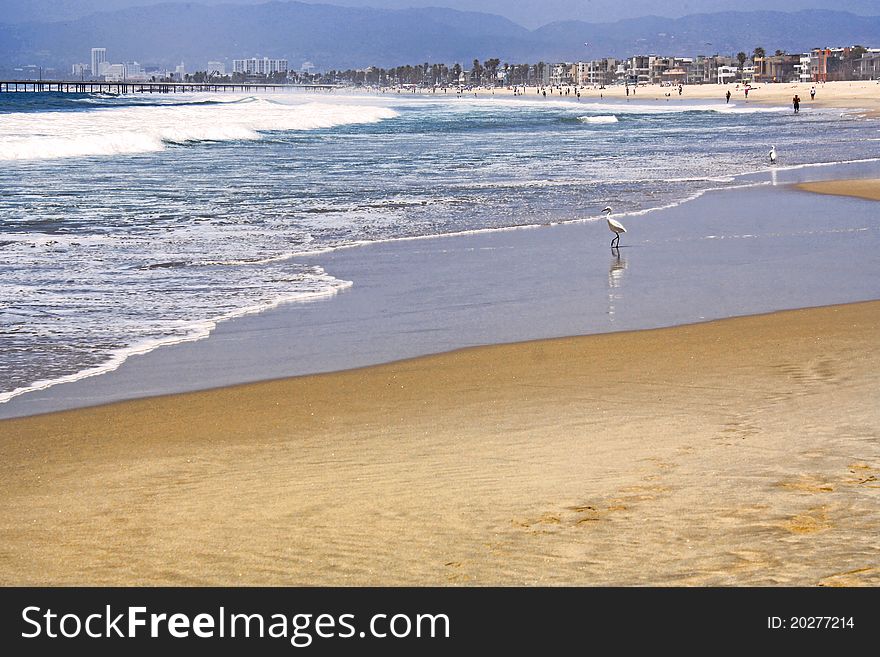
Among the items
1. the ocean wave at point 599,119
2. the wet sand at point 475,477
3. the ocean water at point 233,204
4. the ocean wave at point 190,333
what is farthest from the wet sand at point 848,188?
the ocean wave at point 599,119

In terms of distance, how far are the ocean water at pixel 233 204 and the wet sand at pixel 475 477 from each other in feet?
6.26

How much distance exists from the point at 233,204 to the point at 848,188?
11.4 metres

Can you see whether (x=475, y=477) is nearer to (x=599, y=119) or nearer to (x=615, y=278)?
(x=615, y=278)

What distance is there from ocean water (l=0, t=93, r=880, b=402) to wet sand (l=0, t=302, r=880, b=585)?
1908mm

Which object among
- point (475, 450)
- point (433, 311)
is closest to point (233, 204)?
point (433, 311)

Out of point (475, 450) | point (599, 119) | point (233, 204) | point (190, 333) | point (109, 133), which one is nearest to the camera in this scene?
point (475, 450)

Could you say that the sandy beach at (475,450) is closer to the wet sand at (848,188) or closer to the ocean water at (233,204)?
the ocean water at (233,204)

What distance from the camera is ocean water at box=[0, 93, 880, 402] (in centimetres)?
1025

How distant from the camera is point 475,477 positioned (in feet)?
18.2

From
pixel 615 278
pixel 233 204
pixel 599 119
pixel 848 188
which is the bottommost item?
pixel 615 278

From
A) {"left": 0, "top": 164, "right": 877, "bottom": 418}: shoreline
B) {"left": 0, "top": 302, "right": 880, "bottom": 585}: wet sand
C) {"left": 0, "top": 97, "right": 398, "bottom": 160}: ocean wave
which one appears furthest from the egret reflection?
{"left": 0, "top": 97, "right": 398, "bottom": 160}: ocean wave

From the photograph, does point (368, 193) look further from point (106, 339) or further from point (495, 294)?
point (106, 339)
